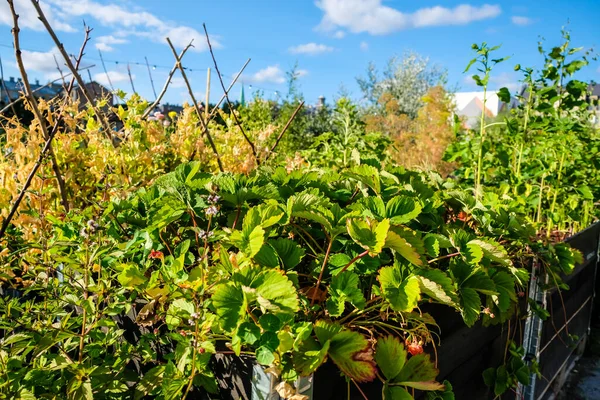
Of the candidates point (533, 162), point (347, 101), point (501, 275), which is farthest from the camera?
Result: point (347, 101)

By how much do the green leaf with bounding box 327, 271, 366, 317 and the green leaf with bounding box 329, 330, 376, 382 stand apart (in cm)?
5

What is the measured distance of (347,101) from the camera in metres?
3.90

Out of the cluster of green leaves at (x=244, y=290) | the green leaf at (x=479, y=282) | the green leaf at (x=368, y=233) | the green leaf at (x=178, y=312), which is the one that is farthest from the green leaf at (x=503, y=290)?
the green leaf at (x=178, y=312)

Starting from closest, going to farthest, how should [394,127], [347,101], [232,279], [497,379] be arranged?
[232,279], [497,379], [347,101], [394,127]

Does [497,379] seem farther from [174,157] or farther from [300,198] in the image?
[174,157]

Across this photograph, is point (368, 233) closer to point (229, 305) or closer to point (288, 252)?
point (288, 252)

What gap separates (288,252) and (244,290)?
6.8 inches

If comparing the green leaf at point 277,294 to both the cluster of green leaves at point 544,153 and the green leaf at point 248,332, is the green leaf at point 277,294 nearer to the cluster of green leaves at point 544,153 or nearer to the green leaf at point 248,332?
the green leaf at point 248,332

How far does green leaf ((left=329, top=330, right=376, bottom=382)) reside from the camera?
2.55 ft

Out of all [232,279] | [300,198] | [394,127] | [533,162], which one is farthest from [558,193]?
[394,127]

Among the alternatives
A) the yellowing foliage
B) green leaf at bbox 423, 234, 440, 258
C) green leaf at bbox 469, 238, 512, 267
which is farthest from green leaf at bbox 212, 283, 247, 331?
the yellowing foliage

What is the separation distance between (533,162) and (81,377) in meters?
2.79

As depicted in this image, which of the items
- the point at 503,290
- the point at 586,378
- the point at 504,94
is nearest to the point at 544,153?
the point at 504,94

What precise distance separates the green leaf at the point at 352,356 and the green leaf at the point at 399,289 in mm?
101
